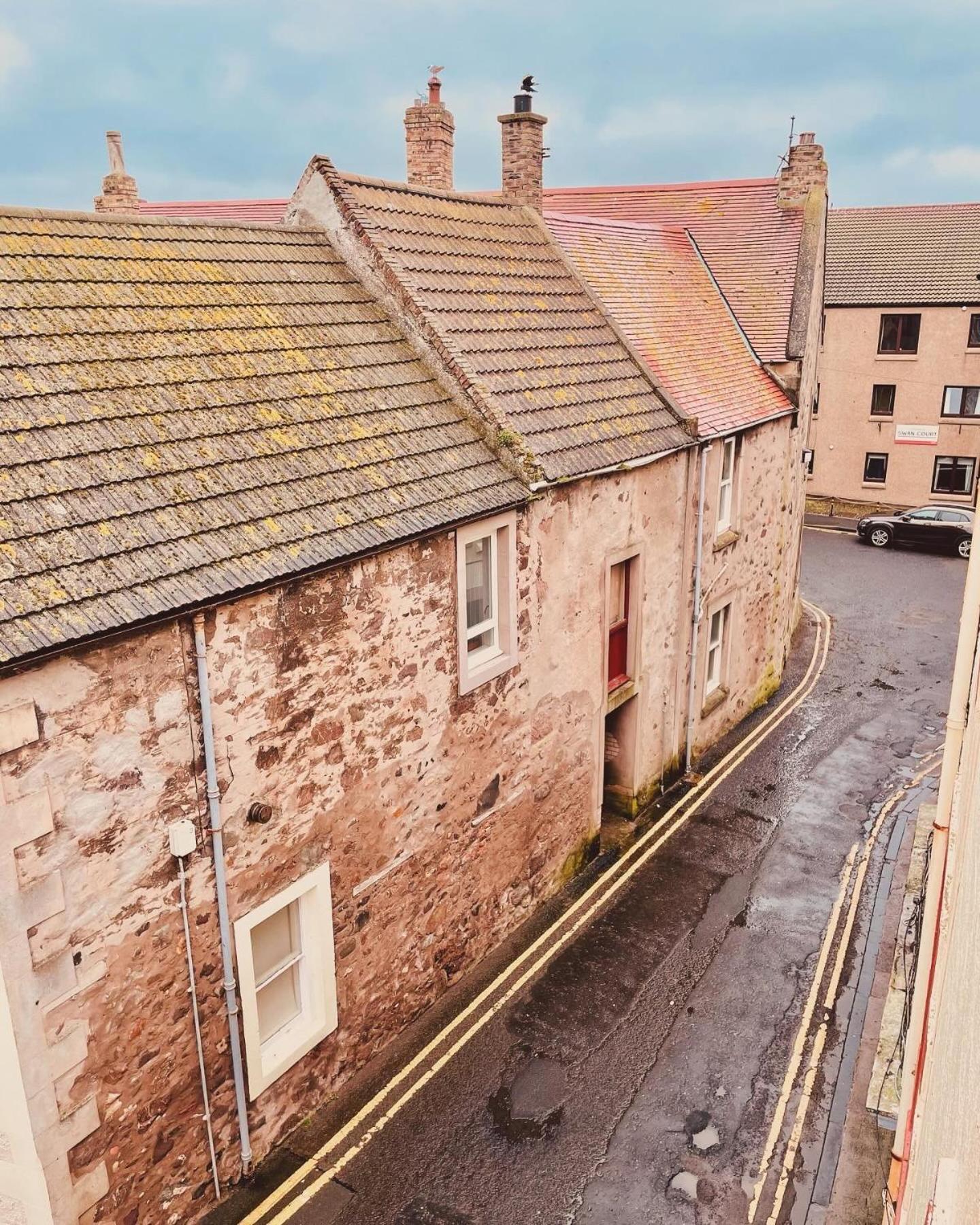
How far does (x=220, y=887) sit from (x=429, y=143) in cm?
1240

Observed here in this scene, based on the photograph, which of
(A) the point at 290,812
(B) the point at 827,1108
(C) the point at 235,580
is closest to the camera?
(C) the point at 235,580

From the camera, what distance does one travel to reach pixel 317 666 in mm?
8656

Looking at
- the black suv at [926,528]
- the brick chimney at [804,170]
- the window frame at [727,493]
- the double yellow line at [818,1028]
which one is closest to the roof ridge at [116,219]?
the window frame at [727,493]

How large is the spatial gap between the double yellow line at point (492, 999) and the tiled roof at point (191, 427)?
5.64 metres

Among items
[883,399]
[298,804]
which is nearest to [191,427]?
[298,804]

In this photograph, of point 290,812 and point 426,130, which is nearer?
point 290,812

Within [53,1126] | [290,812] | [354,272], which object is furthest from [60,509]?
[354,272]

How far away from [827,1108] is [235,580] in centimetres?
811

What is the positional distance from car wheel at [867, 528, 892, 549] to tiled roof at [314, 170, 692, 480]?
20137 mm

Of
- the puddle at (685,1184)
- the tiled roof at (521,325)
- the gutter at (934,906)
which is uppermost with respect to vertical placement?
the tiled roof at (521,325)

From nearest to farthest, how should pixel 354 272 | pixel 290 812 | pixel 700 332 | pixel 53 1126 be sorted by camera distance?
1. pixel 53 1126
2. pixel 290 812
3. pixel 354 272
4. pixel 700 332

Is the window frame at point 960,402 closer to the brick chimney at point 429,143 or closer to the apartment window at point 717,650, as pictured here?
the apartment window at point 717,650

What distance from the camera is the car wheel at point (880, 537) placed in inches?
1257

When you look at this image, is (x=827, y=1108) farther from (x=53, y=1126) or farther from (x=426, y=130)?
(x=426, y=130)
